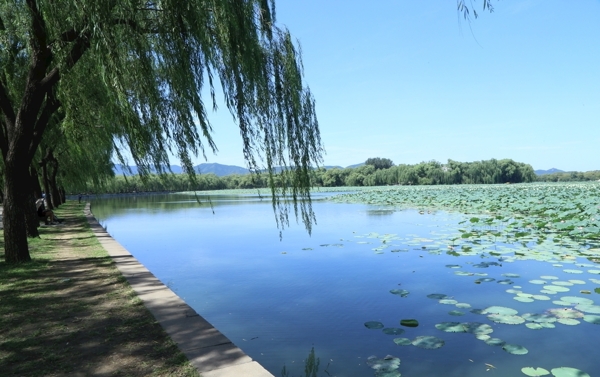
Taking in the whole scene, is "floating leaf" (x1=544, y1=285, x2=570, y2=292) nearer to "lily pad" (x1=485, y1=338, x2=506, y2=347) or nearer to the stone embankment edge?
"lily pad" (x1=485, y1=338, x2=506, y2=347)

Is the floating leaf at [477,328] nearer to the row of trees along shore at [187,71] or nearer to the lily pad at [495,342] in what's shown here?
the lily pad at [495,342]

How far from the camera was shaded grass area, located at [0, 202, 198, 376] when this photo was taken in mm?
2576

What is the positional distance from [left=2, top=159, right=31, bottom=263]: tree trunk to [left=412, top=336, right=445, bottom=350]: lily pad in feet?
19.2

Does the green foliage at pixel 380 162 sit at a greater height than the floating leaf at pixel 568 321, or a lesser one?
greater

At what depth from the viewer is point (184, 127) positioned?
3936 millimetres

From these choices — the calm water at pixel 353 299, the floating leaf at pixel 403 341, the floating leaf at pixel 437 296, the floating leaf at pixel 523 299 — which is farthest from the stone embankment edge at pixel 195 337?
the floating leaf at pixel 523 299

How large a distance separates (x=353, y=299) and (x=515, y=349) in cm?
193

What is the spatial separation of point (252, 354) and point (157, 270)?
166 inches

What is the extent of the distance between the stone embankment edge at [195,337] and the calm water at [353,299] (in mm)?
399

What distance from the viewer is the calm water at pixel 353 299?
121 inches

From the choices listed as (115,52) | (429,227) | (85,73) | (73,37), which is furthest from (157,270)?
(429,227)

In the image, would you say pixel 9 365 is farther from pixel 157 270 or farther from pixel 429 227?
pixel 429 227

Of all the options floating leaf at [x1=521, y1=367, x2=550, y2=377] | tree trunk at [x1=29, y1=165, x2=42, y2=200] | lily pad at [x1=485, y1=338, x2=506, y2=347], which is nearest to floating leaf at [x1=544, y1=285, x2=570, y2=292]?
lily pad at [x1=485, y1=338, x2=506, y2=347]

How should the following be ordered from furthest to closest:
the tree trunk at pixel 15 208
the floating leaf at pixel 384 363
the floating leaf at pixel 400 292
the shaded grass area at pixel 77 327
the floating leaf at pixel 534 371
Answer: the tree trunk at pixel 15 208, the floating leaf at pixel 400 292, the floating leaf at pixel 384 363, the floating leaf at pixel 534 371, the shaded grass area at pixel 77 327
